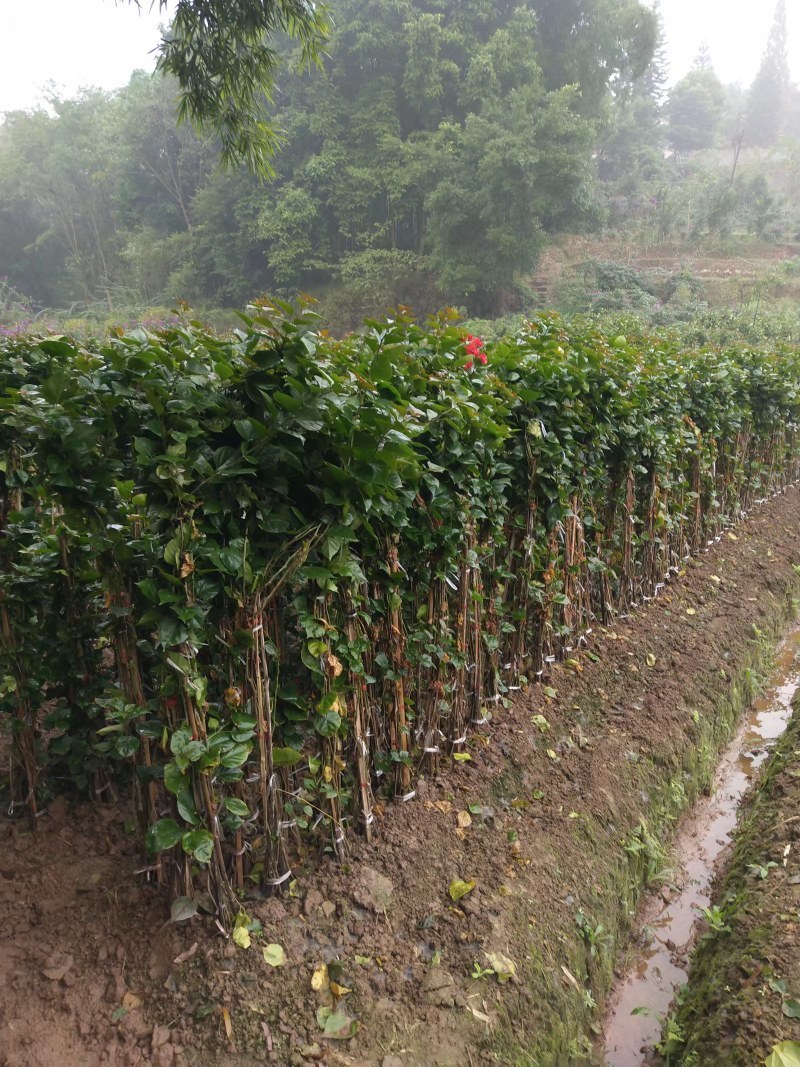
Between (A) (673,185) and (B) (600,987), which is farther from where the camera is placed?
(A) (673,185)

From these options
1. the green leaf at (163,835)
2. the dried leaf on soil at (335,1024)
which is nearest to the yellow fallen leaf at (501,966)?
the dried leaf on soil at (335,1024)

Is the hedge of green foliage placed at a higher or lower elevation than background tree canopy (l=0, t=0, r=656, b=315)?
lower

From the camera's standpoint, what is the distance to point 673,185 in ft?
118

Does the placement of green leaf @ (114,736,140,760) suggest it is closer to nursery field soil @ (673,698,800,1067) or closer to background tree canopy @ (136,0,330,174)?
nursery field soil @ (673,698,800,1067)

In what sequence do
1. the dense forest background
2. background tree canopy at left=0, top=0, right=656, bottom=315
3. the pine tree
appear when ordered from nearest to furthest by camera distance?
background tree canopy at left=0, top=0, right=656, bottom=315 < the dense forest background < the pine tree

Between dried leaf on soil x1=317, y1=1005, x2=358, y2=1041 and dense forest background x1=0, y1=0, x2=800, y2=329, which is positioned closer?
dried leaf on soil x1=317, y1=1005, x2=358, y2=1041

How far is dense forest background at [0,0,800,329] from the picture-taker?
846 inches

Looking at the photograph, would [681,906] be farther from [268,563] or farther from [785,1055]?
[268,563]

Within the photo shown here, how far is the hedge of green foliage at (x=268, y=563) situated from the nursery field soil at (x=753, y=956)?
3.94 feet

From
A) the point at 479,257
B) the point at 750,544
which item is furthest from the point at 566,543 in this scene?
the point at 479,257

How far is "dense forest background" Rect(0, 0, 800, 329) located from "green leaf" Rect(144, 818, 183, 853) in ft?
71.5

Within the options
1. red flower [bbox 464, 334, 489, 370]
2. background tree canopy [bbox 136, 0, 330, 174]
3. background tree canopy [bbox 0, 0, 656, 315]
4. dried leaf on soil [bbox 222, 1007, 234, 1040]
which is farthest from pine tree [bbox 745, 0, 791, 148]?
dried leaf on soil [bbox 222, 1007, 234, 1040]

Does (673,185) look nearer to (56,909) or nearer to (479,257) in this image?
(479,257)

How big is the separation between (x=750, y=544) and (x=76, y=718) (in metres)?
6.00
